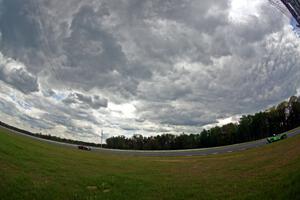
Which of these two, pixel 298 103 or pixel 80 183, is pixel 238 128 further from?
pixel 80 183

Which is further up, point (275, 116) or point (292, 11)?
point (275, 116)

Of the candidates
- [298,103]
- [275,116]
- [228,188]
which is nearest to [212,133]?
[275,116]

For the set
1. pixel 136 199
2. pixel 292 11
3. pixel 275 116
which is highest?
pixel 275 116

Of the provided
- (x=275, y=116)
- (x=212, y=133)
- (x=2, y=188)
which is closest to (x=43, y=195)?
(x=2, y=188)

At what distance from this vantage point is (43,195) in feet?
32.8

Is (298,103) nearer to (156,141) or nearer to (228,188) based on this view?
(156,141)

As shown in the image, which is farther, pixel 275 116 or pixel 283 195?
pixel 275 116

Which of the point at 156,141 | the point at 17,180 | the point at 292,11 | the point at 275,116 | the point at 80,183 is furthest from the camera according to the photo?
the point at 156,141

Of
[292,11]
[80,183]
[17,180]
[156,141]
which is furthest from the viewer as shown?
[156,141]

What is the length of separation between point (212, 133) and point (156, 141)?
33.3 m

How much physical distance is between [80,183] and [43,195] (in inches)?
130

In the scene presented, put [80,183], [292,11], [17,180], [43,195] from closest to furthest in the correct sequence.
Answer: [292,11]
[43,195]
[17,180]
[80,183]

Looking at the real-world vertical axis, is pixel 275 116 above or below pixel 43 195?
above

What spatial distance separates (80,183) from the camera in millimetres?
13180
